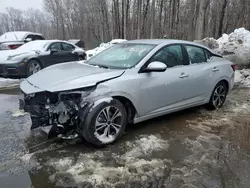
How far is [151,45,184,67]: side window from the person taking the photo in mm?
4212

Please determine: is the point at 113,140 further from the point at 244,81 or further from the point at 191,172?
the point at 244,81

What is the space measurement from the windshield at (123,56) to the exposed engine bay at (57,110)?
0.98 m

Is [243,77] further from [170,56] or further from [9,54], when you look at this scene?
[9,54]

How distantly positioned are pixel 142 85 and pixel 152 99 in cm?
33

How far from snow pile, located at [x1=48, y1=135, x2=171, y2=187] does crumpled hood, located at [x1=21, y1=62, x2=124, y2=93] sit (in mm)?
958

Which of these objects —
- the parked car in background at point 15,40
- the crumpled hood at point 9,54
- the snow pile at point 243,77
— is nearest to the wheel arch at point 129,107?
the snow pile at point 243,77

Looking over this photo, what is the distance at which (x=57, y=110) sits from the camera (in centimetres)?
329

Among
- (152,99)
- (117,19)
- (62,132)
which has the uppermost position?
(117,19)

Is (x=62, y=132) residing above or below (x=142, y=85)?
below

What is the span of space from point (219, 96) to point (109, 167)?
339 cm

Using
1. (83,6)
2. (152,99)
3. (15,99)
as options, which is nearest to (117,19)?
(83,6)

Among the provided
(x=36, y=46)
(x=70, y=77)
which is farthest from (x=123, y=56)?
(x=36, y=46)

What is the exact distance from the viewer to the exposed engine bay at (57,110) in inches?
130

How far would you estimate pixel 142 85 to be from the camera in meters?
3.85
